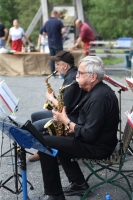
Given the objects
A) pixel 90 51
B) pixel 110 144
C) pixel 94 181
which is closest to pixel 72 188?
pixel 94 181

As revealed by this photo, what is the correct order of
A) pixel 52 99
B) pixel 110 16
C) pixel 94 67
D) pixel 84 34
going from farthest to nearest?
1. pixel 110 16
2. pixel 84 34
3. pixel 52 99
4. pixel 94 67

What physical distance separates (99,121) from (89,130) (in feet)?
0.38

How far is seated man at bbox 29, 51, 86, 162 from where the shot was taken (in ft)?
14.6

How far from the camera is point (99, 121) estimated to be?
3.66 metres

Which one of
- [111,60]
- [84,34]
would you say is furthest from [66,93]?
[111,60]

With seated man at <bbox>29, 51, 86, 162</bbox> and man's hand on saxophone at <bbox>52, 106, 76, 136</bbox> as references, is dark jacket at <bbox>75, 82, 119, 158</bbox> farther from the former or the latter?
seated man at <bbox>29, 51, 86, 162</bbox>

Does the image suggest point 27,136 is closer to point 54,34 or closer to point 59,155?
point 59,155

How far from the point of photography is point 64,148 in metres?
3.80

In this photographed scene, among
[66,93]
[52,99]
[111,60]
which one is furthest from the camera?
[111,60]

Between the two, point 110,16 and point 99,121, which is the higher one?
point 99,121

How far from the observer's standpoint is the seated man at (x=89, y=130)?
12.1ft

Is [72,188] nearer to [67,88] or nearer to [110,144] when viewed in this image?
[110,144]

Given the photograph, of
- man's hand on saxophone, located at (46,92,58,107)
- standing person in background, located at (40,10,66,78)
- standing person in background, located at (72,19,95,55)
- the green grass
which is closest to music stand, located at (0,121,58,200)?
man's hand on saxophone, located at (46,92,58,107)

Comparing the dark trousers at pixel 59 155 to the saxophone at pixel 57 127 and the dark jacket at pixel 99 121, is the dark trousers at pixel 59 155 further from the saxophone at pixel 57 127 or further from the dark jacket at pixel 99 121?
the saxophone at pixel 57 127
